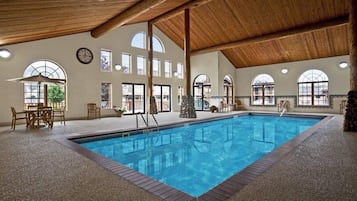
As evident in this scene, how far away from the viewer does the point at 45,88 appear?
24.6 ft

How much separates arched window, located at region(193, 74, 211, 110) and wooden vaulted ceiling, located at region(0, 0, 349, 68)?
1893 millimetres

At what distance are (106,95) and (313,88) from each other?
10675mm

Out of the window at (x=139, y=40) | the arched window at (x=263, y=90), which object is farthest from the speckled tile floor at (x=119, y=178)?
the arched window at (x=263, y=90)

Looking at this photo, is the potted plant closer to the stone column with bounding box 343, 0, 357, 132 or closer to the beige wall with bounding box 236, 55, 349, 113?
the beige wall with bounding box 236, 55, 349, 113

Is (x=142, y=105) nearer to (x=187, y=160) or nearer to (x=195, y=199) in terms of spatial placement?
(x=187, y=160)

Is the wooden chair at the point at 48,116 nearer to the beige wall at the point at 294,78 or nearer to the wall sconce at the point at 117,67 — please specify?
the wall sconce at the point at 117,67

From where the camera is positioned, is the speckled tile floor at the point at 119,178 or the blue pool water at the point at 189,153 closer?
the speckled tile floor at the point at 119,178

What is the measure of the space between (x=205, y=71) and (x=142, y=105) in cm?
444

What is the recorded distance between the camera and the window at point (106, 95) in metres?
9.41

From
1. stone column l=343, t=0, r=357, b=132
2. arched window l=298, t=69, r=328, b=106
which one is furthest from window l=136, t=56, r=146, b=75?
arched window l=298, t=69, r=328, b=106

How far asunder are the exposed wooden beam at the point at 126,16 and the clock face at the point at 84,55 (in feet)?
2.42

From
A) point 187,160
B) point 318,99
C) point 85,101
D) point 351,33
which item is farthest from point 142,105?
point 318,99

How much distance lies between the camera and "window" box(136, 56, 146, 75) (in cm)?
1066

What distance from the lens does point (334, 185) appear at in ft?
6.84
